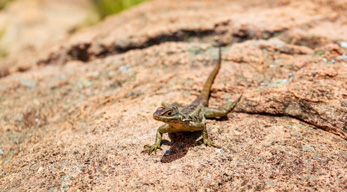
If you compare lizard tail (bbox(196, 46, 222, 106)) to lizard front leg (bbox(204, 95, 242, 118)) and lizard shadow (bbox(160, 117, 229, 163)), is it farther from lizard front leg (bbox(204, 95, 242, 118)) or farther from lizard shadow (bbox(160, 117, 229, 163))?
lizard shadow (bbox(160, 117, 229, 163))

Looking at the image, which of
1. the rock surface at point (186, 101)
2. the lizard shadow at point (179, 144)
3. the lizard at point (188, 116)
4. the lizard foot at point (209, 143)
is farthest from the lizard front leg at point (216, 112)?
the lizard foot at point (209, 143)

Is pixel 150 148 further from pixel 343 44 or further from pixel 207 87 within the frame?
pixel 343 44

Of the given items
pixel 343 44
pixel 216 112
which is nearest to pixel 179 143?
pixel 216 112

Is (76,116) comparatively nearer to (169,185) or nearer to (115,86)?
(115,86)

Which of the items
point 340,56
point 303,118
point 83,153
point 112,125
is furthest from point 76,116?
point 340,56

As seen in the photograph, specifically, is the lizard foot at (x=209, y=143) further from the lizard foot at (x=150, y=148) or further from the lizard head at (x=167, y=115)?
the lizard foot at (x=150, y=148)
